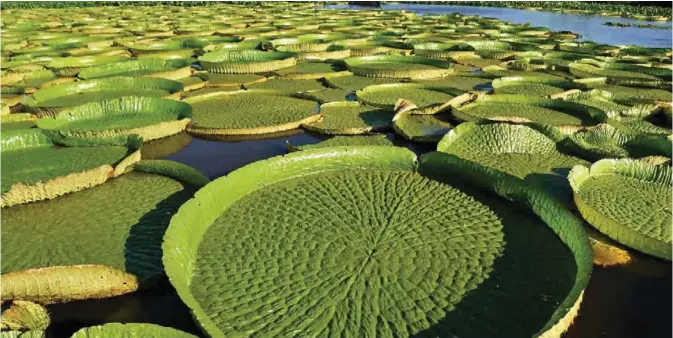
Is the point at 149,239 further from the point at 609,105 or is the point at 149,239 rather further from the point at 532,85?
the point at 532,85

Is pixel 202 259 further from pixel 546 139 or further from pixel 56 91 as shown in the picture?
pixel 56 91

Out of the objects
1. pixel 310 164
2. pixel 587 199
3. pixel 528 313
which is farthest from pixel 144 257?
pixel 587 199

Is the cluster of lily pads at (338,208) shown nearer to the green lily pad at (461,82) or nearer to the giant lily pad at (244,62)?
the green lily pad at (461,82)

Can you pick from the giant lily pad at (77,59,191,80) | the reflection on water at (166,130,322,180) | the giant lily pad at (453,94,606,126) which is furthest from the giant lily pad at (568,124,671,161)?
the giant lily pad at (77,59,191,80)

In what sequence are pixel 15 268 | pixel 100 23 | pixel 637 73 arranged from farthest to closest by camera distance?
pixel 100 23 → pixel 637 73 → pixel 15 268

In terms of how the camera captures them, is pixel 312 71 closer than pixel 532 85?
No

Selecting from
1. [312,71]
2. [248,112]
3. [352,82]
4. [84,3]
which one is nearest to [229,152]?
[248,112]
